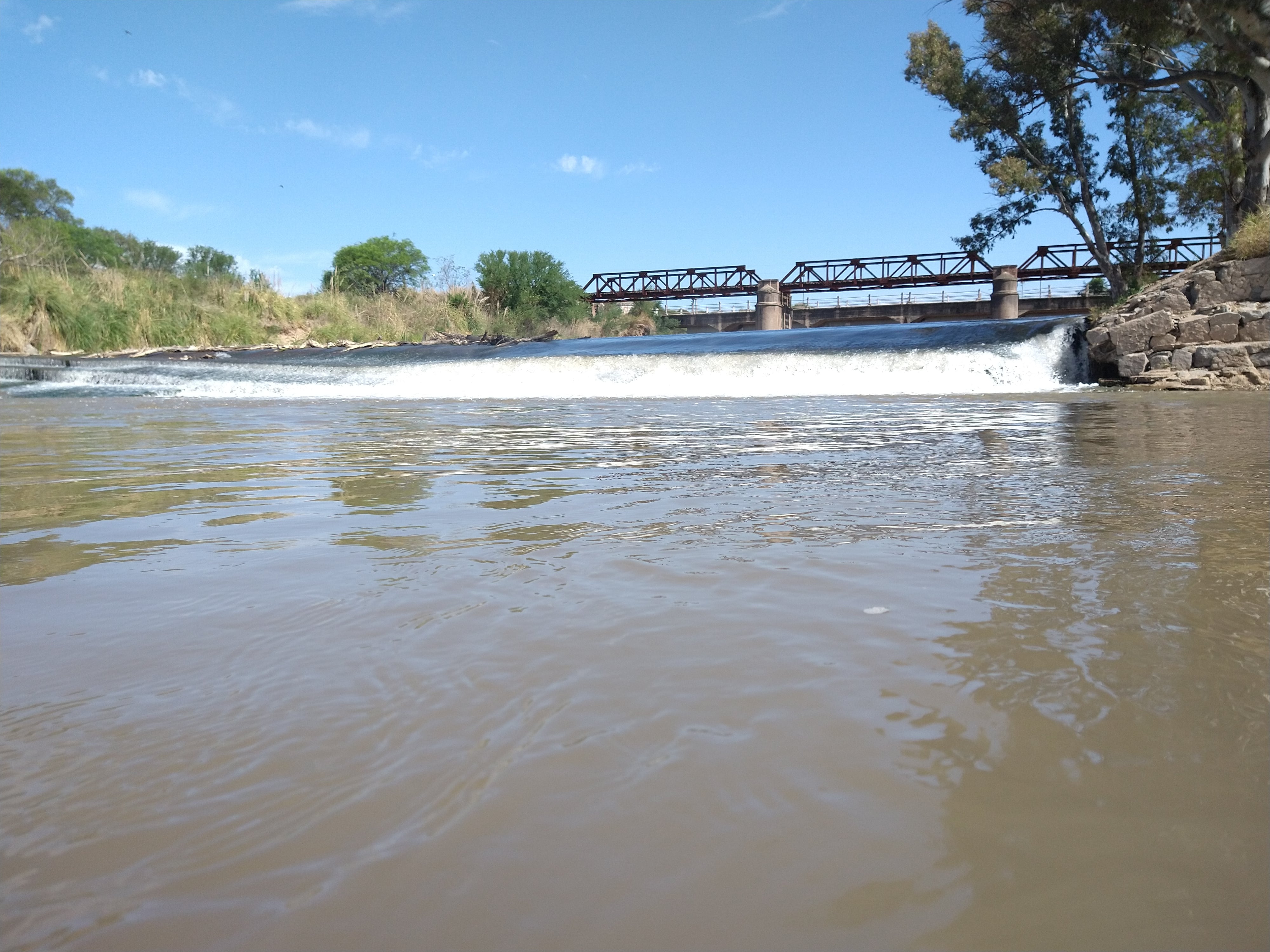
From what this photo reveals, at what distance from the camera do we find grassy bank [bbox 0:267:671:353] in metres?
18.9

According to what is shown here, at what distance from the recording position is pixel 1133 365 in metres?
11.5

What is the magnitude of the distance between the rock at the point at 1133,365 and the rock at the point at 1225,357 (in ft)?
2.27

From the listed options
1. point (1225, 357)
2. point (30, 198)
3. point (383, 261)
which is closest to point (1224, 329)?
point (1225, 357)

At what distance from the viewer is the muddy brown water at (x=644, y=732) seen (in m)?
0.67

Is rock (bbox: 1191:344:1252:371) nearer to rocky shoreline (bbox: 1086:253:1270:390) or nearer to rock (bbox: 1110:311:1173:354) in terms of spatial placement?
rocky shoreline (bbox: 1086:253:1270:390)

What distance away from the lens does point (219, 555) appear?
75.3 inches

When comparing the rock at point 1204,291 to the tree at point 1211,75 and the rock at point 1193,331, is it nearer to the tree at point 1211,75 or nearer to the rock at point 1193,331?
the rock at point 1193,331

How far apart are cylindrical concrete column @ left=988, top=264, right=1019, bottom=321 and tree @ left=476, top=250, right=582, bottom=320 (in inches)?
590

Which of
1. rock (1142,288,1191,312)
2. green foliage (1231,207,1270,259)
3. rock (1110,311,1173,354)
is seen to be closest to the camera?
green foliage (1231,207,1270,259)

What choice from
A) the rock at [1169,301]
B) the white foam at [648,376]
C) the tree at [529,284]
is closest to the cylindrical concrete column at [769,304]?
the tree at [529,284]

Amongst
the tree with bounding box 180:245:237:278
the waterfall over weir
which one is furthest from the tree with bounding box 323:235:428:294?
Answer: the waterfall over weir

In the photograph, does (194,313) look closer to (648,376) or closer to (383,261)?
(648,376)

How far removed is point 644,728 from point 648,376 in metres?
13.4

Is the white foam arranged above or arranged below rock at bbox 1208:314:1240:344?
below
